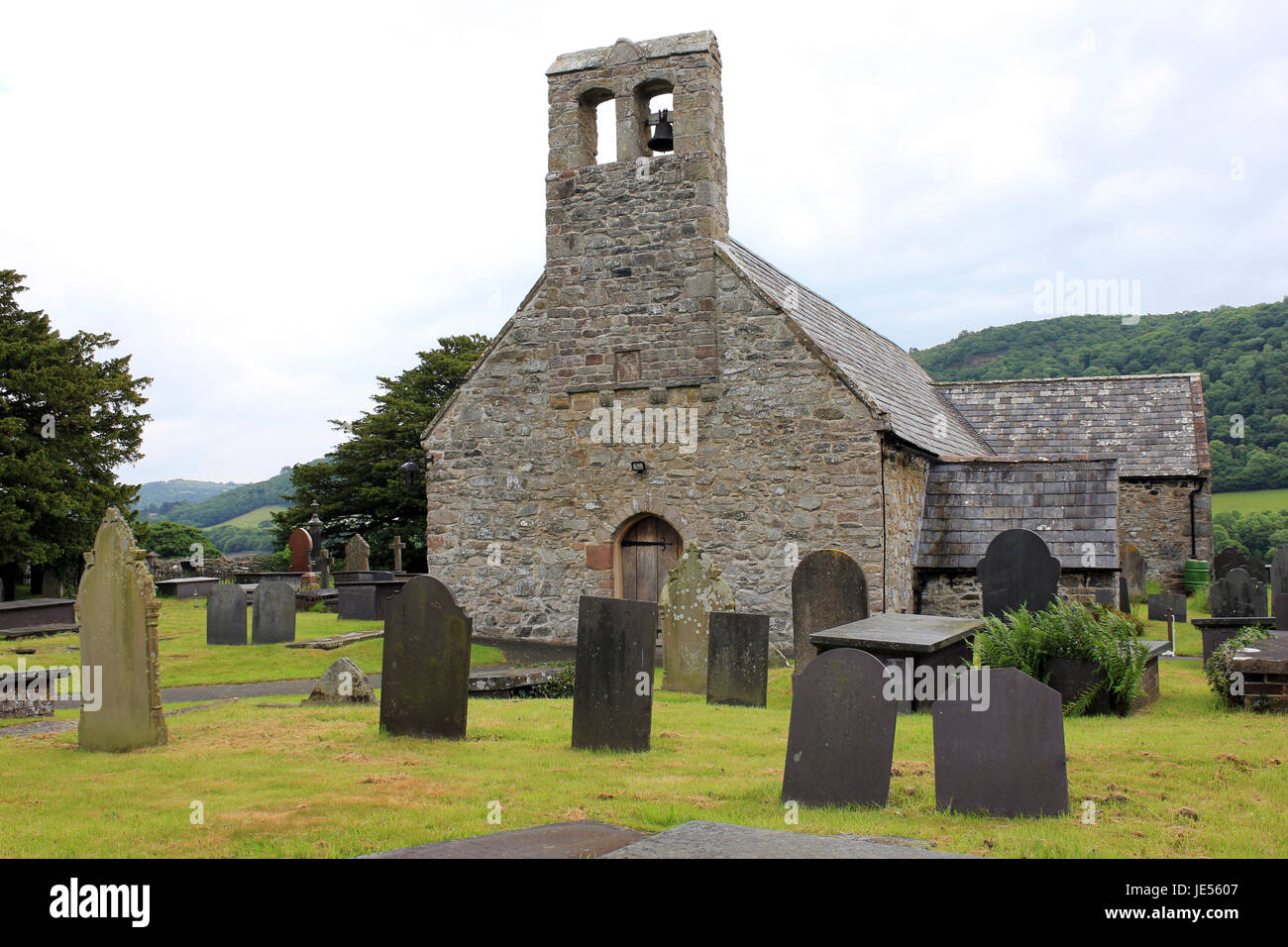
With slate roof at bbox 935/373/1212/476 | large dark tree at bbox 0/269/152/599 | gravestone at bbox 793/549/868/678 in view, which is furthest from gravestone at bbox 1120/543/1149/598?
large dark tree at bbox 0/269/152/599

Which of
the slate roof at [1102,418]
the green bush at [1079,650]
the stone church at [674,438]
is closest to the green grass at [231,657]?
the stone church at [674,438]

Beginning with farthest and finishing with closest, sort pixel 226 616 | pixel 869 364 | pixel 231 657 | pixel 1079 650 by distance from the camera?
pixel 869 364 → pixel 226 616 → pixel 231 657 → pixel 1079 650

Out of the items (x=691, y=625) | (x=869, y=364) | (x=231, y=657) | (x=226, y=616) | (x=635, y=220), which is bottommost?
(x=231, y=657)

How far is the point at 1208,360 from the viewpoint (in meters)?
43.6

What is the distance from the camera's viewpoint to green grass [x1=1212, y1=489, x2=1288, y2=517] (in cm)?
3962

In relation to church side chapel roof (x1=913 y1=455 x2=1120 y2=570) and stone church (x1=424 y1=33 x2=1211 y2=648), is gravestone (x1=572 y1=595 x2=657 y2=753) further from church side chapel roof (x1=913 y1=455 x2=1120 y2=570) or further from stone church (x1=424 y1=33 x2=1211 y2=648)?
church side chapel roof (x1=913 y1=455 x2=1120 y2=570)

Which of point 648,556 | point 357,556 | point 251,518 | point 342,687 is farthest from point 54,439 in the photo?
point 251,518

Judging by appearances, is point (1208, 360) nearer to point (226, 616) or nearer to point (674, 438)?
point (674, 438)

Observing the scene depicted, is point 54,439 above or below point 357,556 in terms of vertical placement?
above

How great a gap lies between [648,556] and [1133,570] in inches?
472

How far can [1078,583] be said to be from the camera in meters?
15.7

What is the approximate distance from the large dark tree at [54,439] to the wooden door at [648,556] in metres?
16.9
